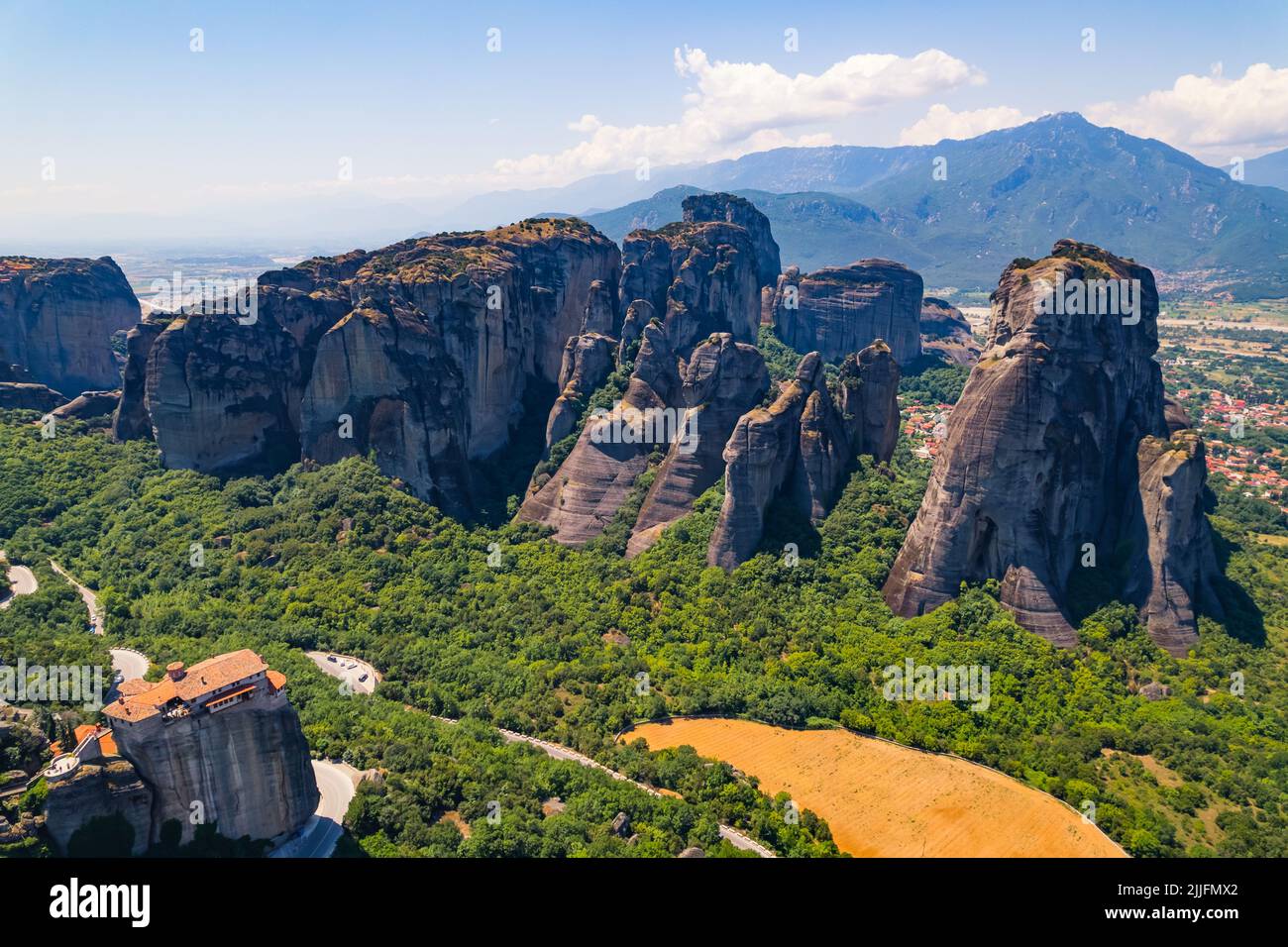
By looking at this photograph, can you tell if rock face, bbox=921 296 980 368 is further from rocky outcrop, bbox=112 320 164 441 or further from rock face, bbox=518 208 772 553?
rocky outcrop, bbox=112 320 164 441

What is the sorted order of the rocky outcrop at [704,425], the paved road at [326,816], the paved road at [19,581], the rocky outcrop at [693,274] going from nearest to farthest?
the paved road at [326,816]
the paved road at [19,581]
the rocky outcrop at [704,425]
the rocky outcrop at [693,274]

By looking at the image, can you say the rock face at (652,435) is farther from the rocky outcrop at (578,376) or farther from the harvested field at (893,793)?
the harvested field at (893,793)

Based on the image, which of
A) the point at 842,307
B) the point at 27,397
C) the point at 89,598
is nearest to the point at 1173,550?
the point at 89,598

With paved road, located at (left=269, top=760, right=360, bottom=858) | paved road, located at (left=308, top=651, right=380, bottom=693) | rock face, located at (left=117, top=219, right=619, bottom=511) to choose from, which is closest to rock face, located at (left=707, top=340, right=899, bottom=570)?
paved road, located at (left=308, top=651, right=380, bottom=693)

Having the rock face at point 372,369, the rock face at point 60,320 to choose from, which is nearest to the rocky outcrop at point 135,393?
the rock face at point 372,369

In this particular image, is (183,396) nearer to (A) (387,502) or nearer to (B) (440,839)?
(A) (387,502)

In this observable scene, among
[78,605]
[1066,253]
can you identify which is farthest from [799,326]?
[78,605]
